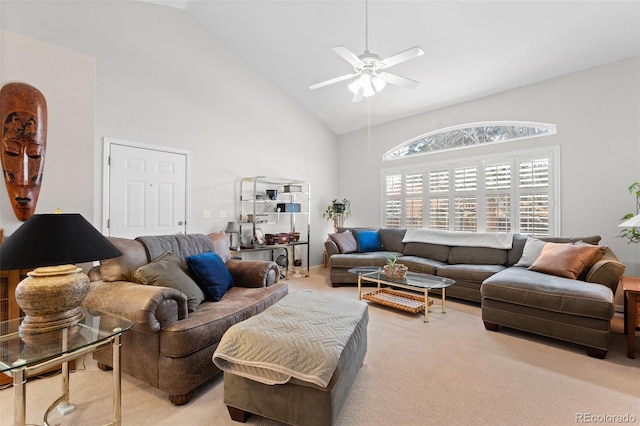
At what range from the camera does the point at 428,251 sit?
4621 mm

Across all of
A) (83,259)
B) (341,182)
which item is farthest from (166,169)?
(341,182)

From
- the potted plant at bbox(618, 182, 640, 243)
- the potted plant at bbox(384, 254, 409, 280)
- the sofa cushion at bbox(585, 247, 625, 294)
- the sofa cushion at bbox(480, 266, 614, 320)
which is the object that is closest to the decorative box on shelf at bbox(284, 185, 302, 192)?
the potted plant at bbox(384, 254, 409, 280)

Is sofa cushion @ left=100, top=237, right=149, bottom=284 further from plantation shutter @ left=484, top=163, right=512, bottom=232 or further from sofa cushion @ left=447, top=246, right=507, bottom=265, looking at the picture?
plantation shutter @ left=484, top=163, right=512, bottom=232

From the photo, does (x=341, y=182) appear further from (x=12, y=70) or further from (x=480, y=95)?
(x=12, y=70)

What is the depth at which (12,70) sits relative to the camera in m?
2.04

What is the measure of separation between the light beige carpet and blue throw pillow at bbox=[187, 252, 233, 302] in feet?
2.12

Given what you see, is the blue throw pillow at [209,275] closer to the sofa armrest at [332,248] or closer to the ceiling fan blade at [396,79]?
the ceiling fan blade at [396,79]

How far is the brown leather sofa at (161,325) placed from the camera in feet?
5.54

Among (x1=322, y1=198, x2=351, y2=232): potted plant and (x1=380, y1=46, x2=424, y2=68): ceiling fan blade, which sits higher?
(x1=380, y1=46, x2=424, y2=68): ceiling fan blade

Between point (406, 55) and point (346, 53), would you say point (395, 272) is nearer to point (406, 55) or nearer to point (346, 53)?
point (406, 55)

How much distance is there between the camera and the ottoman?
141 cm

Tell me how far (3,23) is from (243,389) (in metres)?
4.00

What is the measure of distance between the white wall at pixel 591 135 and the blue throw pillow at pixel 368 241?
2194 mm

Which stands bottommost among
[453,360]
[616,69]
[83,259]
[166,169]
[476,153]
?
[453,360]
